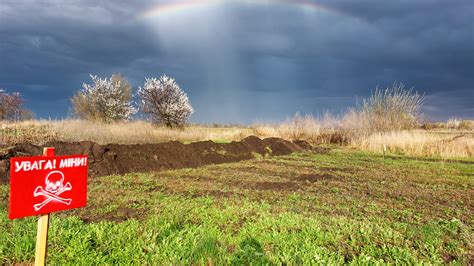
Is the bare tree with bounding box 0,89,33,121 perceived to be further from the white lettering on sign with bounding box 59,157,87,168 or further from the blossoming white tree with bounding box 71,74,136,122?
the white lettering on sign with bounding box 59,157,87,168

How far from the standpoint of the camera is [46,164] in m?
3.01

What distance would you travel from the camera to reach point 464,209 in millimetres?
6398

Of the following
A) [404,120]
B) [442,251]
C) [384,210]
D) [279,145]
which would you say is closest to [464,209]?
[384,210]

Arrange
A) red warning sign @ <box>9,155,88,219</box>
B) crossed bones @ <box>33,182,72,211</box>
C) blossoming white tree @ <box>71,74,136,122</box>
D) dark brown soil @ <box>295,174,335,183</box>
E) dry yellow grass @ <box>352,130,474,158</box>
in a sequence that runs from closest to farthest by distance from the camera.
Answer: red warning sign @ <box>9,155,88,219</box> → crossed bones @ <box>33,182,72,211</box> → dark brown soil @ <box>295,174,335,183</box> → dry yellow grass @ <box>352,130,474,158</box> → blossoming white tree @ <box>71,74,136,122</box>

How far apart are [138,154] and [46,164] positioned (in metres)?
9.08

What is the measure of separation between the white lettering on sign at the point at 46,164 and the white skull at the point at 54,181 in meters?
0.06

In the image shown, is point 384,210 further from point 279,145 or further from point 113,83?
point 113,83

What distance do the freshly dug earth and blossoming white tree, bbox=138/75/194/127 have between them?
15.7 m

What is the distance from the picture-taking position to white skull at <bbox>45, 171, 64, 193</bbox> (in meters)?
3.05

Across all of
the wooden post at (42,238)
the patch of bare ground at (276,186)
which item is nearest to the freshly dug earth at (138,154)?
the patch of bare ground at (276,186)

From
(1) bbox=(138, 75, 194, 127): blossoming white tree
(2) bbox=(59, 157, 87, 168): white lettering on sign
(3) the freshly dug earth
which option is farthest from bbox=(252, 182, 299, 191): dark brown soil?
(1) bbox=(138, 75, 194, 127): blossoming white tree

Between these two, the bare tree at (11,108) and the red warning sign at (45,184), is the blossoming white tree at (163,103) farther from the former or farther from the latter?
the red warning sign at (45,184)

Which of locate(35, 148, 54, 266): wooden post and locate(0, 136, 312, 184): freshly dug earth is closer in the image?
locate(35, 148, 54, 266): wooden post

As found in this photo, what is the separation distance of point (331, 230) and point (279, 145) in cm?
1353
